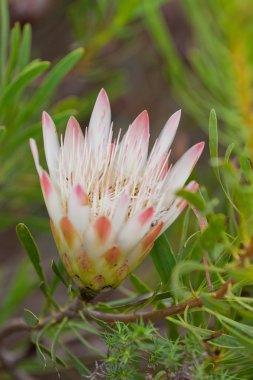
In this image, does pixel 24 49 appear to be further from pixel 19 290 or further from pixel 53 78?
pixel 19 290

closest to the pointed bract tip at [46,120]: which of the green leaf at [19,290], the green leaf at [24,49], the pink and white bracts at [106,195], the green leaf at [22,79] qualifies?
the pink and white bracts at [106,195]

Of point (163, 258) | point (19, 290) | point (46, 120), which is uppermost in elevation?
point (46, 120)

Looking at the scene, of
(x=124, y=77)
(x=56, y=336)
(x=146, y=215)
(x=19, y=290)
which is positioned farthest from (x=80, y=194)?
(x=124, y=77)

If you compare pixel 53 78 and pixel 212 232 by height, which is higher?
pixel 53 78

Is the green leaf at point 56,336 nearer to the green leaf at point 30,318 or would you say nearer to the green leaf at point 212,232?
the green leaf at point 30,318

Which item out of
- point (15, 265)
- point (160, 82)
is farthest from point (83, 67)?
point (15, 265)

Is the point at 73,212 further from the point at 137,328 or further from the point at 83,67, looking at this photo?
the point at 83,67
